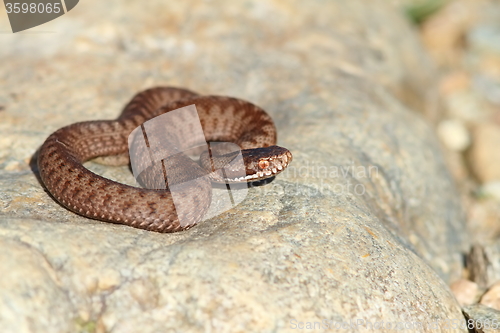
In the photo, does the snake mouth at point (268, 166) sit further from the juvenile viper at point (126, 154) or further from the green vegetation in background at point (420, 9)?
the green vegetation in background at point (420, 9)

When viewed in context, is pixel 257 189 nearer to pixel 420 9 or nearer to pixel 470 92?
pixel 470 92

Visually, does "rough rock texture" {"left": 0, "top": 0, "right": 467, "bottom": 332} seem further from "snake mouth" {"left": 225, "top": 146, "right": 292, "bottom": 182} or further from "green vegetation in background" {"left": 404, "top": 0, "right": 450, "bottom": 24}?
"green vegetation in background" {"left": 404, "top": 0, "right": 450, "bottom": 24}

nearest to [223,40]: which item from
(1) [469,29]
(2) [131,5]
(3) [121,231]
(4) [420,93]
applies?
(2) [131,5]

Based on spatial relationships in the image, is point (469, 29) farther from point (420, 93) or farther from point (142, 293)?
point (142, 293)

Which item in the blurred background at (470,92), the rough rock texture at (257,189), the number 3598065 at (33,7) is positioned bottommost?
the blurred background at (470,92)

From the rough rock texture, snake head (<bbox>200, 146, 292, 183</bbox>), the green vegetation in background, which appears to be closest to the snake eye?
snake head (<bbox>200, 146, 292, 183</bbox>)

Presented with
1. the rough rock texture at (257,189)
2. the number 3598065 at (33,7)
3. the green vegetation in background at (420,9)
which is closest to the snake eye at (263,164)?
the rough rock texture at (257,189)
